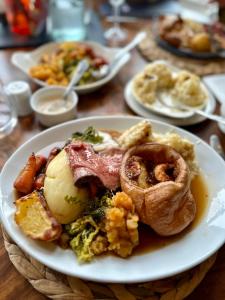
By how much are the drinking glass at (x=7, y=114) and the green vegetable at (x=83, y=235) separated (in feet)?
2.26

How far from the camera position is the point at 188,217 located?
3.74 feet

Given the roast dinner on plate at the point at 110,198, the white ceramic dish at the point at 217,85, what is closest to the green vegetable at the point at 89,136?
the roast dinner on plate at the point at 110,198

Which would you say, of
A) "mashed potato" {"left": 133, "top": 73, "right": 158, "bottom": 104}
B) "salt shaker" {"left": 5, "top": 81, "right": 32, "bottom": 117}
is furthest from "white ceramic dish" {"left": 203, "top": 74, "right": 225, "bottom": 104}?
"salt shaker" {"left": 5, "top": 81, "right": 32, "bottom": 117}

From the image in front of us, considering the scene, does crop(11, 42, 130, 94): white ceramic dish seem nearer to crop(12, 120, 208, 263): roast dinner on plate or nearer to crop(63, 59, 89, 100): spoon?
crop(63, 59, 89, 100): spoon

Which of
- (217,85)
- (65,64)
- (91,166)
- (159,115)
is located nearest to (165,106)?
(159,115)

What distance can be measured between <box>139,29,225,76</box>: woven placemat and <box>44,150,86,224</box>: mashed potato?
3.76 ft

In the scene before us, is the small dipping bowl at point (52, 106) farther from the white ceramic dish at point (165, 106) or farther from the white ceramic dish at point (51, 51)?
the white ceramic dish at point (165, 106)

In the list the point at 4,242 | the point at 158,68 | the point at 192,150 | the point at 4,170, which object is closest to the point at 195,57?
the point at 158,68

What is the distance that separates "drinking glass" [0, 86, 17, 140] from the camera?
1656mm

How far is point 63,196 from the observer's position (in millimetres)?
1136

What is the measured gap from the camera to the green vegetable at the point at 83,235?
1.05 m

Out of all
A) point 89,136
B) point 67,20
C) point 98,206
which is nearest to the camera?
point 98,206

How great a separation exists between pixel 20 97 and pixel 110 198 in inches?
30.5

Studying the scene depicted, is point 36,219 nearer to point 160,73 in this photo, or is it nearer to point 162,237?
point 162,237
